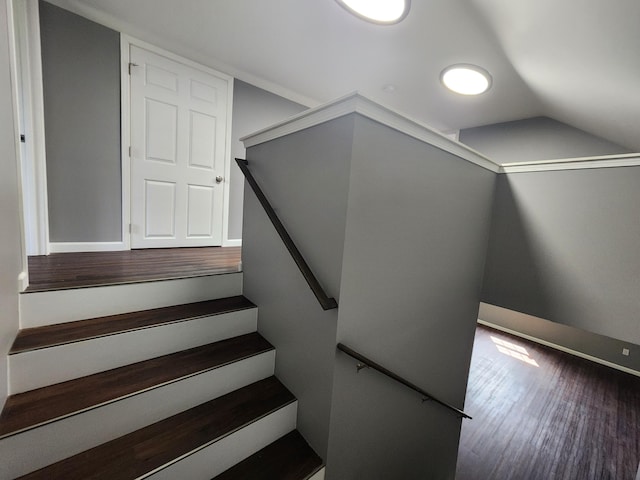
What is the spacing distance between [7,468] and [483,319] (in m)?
6.70

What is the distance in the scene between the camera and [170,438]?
1219 millimetres

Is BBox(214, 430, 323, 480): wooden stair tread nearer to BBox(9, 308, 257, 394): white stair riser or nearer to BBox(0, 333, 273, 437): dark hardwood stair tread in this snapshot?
BBox(0, 333, 273, 437): dark hardwood stair tread

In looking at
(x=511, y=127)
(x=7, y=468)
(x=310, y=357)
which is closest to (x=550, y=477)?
(x=310, y=357)

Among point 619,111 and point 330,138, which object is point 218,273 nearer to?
point 330,138

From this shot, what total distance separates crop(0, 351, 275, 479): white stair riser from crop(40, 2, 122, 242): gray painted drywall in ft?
7.24

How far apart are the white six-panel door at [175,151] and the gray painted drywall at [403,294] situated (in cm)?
270

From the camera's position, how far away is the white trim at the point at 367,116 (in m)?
1.20

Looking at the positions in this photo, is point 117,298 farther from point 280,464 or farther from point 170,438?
point 280,464

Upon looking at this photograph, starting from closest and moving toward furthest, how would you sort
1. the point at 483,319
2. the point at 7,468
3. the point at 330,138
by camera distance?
the point at 7,468 → the point at 330,138 → the point at 483,319

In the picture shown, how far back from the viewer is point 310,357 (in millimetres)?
1433

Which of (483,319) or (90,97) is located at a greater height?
(90,97)

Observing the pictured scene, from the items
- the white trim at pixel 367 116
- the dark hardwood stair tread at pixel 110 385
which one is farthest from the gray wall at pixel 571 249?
the dark hardwood stair tread at pixel 110 385

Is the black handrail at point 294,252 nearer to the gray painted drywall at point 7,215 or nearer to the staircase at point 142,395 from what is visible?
the staircase at point 142,395

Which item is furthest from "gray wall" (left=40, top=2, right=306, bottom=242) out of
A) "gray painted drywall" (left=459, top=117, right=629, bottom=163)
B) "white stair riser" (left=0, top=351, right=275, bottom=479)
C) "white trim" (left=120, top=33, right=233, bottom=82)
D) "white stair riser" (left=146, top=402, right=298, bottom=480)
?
"gray painted drywall" (left=459, top=117, right=629, bottom=163)
